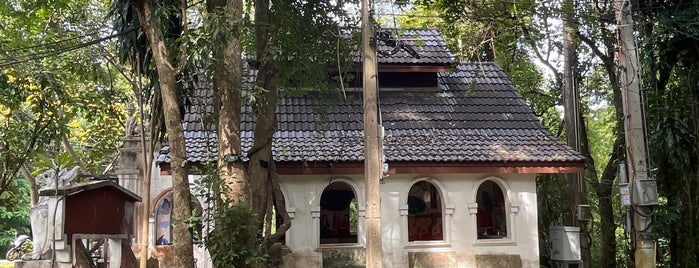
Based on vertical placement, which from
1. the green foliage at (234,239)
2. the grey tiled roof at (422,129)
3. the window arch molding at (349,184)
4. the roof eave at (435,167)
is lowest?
the green foliage at (234,239)

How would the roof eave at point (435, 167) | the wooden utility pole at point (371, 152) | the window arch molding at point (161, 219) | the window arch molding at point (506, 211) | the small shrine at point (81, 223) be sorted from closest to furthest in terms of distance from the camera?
the wooden utility pole at point (371, 152)
the small shrine at point (81, 223)
the roof eave at point (435, 167)
the window arch molding at point (506, 211)
the window arch molding at point (161, 219)

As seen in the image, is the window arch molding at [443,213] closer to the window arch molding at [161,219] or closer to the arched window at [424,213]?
the arched window at [424,213]

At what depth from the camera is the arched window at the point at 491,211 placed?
13.7 m

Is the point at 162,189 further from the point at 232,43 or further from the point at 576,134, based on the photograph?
the point at 576,134

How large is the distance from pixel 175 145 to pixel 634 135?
6084mm

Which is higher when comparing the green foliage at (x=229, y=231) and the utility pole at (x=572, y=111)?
the utility pole at (x=572, y=111)

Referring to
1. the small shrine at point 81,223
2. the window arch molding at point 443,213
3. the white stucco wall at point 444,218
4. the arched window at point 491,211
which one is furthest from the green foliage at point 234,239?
the arched window at point 491,211

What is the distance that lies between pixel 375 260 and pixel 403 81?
786 cm

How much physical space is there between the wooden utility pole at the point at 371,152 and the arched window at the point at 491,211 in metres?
6.19

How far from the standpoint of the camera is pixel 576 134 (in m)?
13.1

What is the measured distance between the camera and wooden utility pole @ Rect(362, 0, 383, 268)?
7.55 m

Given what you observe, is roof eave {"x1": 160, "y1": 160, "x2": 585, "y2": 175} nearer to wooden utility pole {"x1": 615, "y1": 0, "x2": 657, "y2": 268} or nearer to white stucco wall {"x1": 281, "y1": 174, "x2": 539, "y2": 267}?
white stucco wall {"x1": 281, "y1": 174, "x2": 539, "y2": 267}

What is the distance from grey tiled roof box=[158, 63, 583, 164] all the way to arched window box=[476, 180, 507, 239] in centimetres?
116

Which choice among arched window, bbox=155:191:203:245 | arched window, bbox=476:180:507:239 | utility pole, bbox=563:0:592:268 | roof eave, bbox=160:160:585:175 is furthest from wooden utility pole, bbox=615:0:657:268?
arched window, bbox=155:191:203:245
